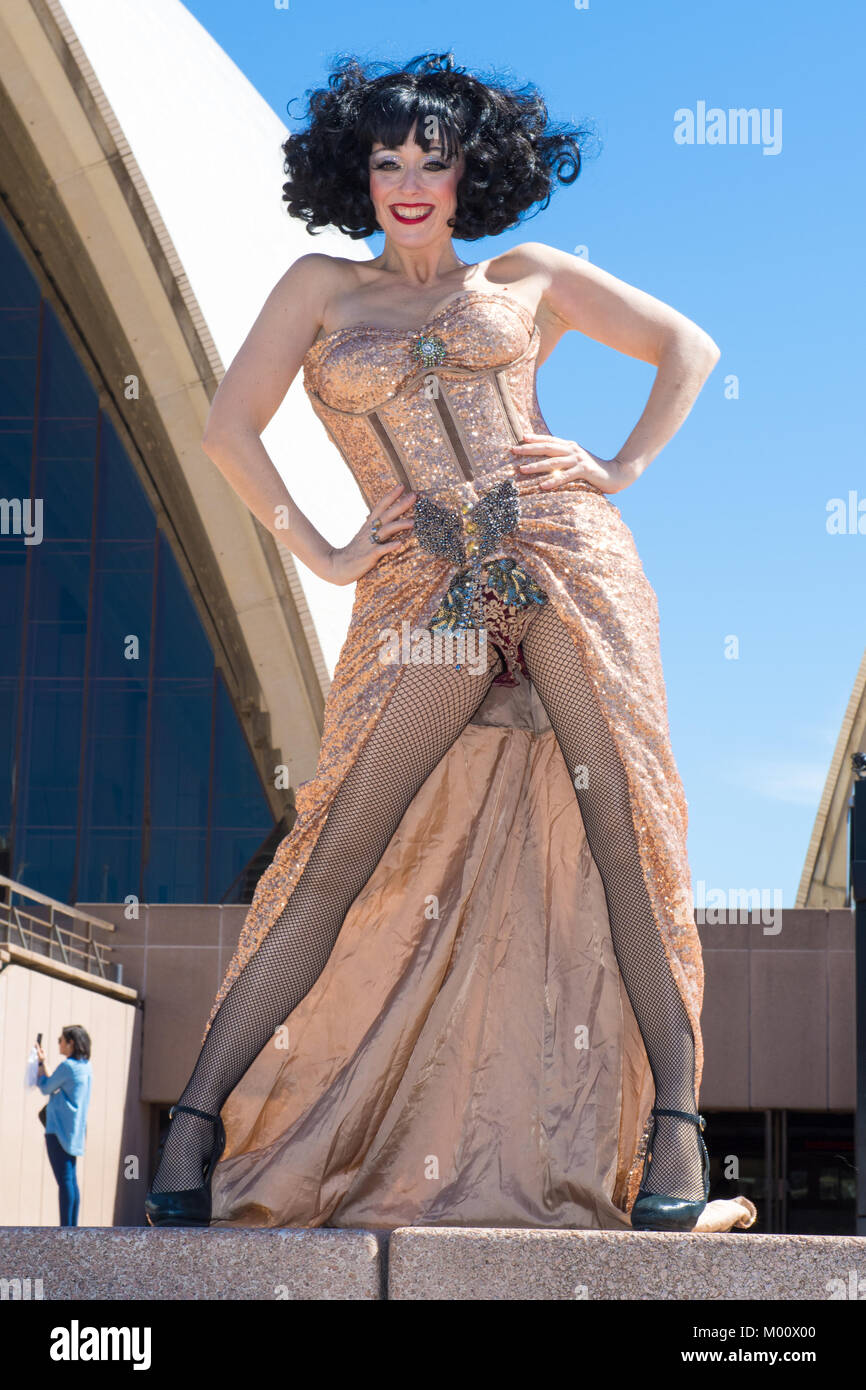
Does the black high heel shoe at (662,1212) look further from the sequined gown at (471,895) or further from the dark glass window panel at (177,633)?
the dark glass window panel at (177,633)

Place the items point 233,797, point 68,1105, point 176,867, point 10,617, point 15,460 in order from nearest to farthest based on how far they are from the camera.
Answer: point 68,1105
point 176,867
point 10,617
point 15,460
point 233,797

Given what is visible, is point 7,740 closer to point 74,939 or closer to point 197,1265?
point 74,939

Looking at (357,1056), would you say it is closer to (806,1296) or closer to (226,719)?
(806,1296)

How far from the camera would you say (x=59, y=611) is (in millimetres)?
18562

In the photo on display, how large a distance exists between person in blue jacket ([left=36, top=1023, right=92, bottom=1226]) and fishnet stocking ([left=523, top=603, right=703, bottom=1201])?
6.59 m

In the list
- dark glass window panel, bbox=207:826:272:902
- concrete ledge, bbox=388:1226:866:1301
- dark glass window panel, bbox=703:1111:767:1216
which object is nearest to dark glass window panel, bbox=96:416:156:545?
dark glass window panel, bbox=207:826:272:902

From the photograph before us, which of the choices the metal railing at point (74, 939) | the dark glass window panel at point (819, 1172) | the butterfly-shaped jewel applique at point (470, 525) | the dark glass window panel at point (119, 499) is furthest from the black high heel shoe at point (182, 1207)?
the dark glass window panel at point (119, 499)

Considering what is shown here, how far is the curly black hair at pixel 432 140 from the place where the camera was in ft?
11.5

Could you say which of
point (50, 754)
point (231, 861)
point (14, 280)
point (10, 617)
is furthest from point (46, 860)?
point (14, 280)

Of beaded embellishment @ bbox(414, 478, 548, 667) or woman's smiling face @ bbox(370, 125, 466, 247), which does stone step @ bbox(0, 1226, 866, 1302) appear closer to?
beaded embellishment @ bbox(414, 478, 548, 667)

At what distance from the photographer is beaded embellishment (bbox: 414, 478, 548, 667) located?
3297mm

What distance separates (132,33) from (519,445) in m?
13.7

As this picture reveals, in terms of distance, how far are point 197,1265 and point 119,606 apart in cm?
1663
